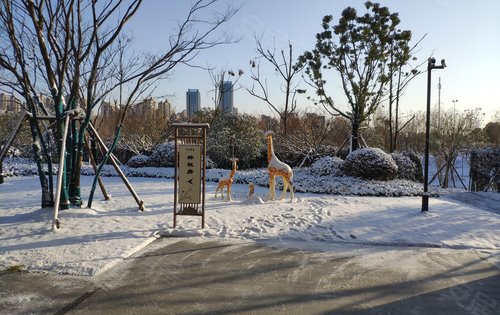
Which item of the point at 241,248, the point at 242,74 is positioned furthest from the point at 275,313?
the point at 242,74

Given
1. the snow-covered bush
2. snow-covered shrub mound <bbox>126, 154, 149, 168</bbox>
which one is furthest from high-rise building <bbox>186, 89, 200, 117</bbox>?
the snow-covered bush

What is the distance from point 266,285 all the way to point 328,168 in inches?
373

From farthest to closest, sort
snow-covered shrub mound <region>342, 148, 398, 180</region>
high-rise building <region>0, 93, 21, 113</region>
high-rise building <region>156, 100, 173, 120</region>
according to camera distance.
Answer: high-rise building <region>156, 100, 173, 120</region> < snow-covered shrub mound <region>342, 148, 398, 180</region> < high-rise building <region>0, 93, 21, 113</region>

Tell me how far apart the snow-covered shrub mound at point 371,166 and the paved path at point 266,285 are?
6.44 m

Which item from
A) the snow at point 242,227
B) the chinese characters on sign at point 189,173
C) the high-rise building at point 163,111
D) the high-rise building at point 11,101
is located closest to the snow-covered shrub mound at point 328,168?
the snow at point 242,227

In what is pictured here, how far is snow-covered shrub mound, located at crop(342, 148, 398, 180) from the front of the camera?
1187cm

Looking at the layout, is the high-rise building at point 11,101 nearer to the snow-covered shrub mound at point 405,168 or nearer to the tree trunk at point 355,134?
the tree trunk at point 355,134

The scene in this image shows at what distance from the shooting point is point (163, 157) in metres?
16.5

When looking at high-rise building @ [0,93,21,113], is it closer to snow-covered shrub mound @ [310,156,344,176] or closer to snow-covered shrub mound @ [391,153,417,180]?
snow-covered shrub mound @ [310,156,344,176]

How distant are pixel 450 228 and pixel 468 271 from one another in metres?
2.18

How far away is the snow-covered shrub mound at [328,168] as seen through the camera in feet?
42.6

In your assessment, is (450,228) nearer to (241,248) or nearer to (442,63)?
(442,63)

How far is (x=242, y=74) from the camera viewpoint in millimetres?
20016

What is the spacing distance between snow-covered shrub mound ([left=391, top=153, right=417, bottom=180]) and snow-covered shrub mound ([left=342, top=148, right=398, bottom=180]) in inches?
29.5
